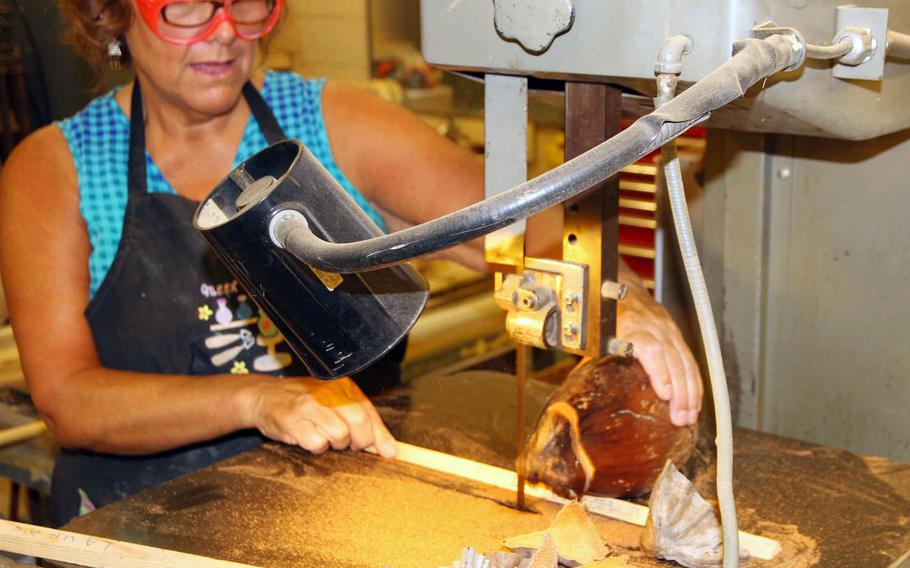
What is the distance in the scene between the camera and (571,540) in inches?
42.6

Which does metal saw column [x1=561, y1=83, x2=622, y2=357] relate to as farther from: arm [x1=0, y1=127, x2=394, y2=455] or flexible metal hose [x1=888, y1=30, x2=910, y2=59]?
arm [x1=0, y1=127, x2=394, y2=455]

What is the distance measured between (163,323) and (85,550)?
69cm

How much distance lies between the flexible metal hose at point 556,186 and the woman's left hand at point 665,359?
0.53m

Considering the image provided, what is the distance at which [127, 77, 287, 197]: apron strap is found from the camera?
1750 millimetres

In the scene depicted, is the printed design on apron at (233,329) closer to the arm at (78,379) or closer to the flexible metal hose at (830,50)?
the arm at (78,379)

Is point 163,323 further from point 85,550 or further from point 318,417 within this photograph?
point 85,550

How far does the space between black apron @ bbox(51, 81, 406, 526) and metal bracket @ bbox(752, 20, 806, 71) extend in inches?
41.9

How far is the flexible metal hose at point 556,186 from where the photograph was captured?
741 millimetres

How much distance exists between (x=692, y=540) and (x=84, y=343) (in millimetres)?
1057

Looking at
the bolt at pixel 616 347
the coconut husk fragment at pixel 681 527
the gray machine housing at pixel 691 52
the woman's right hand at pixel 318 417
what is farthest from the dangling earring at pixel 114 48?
the coconut husk fragment at pixel 681 527

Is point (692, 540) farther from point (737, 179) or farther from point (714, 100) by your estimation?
point (737, 179)

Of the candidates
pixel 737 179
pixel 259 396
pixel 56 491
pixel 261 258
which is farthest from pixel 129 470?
pixel 737 179

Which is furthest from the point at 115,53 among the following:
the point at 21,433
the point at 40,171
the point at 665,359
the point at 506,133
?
the point at 665,359

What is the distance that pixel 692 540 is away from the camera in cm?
107
